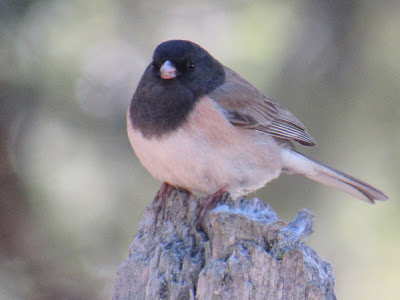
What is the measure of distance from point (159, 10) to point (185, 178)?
1241mm

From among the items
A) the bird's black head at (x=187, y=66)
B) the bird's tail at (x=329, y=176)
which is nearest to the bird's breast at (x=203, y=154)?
the bird's black head at (x=187, y=66)

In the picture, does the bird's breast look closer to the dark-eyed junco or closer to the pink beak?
the dark-eyed junco

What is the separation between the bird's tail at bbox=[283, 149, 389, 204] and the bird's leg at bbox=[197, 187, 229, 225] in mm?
723

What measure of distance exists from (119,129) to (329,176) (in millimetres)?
1184

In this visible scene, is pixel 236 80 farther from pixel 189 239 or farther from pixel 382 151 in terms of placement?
pixel 189 239

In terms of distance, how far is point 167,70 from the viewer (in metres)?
3.03

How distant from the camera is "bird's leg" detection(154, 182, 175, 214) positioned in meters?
2.60

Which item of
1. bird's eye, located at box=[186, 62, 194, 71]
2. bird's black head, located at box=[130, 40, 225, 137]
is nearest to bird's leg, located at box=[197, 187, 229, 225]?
bird's black head, located at box=[130, 40, 225, 137]

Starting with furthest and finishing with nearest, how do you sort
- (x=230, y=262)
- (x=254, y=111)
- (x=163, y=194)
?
(x=254, y=111) → (x=163, y=194) → (x=230, y=262)

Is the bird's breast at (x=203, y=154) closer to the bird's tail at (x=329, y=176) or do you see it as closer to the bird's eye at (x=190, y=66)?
the bird's eye at (x=190, y=66)

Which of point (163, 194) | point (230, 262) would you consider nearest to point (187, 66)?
point (163, 194)

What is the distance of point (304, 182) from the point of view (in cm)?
385

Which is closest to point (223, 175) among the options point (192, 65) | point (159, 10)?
point (192, 65)

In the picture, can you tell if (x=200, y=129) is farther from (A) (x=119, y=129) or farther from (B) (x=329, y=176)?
(B) (x=329, y=176)
